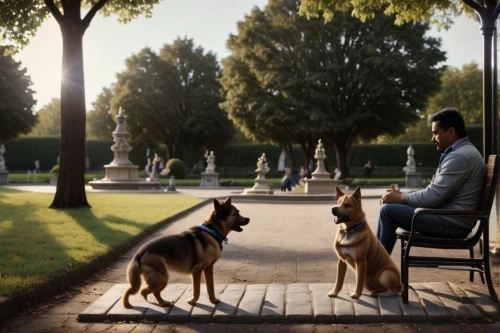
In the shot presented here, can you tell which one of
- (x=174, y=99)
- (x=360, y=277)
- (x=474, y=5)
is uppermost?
(x=174, y=99)

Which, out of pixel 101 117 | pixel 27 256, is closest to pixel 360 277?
pixel 27 256

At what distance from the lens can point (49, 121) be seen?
365 feet

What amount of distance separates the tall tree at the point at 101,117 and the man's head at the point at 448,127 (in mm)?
71105

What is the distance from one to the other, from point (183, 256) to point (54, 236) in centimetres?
540

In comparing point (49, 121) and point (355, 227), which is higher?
point (49, 121)

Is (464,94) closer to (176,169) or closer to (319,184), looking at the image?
(176,169)

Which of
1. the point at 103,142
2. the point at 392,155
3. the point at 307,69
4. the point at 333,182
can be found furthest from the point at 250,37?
the point at 103,142

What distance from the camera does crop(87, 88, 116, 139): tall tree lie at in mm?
74750

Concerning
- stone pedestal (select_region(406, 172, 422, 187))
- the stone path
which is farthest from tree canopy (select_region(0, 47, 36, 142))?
the stone path

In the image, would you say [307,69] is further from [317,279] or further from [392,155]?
[317,279]

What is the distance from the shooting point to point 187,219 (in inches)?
605

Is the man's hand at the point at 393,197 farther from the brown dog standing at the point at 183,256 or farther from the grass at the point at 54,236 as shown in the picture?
the grass at the point at 54,236

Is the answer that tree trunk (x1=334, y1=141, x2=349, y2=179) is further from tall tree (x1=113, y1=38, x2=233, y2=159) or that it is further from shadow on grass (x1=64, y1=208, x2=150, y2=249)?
shadow on grass (x1=64, y1=208, x2=150, y2=249)

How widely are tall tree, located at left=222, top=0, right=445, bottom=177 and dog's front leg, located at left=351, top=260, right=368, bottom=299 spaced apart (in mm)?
32492
